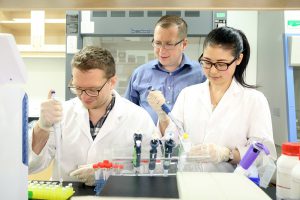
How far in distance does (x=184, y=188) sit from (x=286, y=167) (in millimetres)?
301

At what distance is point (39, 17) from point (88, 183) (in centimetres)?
257

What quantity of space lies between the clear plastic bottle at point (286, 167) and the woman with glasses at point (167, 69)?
3.74 feet

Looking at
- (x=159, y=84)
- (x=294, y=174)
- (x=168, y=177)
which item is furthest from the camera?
(x=159, y=84)

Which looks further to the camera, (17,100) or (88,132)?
(88,132)

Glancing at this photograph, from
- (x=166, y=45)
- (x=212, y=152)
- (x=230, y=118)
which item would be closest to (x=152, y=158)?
(x=212, y=152)

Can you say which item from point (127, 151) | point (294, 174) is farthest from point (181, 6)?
point (294, 174)

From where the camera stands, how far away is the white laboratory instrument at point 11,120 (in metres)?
0.69

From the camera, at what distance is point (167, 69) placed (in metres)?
2.16

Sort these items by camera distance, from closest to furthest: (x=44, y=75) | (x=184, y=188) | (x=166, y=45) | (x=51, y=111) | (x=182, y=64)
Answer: (x=184, y=188)
(x=51, y=111)
(x=166, y=45)
(x=182, y=64)
(x=44, y=75)

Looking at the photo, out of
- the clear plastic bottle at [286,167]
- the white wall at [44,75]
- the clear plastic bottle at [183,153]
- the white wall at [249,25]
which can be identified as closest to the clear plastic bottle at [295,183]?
the clear plastic bottle at [286,167]

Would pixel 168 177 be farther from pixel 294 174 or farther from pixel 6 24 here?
pixel 6 24

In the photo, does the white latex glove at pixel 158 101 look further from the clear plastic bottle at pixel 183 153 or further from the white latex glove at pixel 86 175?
the white latex glove at pixel 86 175

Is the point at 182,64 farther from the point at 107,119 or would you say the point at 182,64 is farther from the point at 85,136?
the point at 85,136

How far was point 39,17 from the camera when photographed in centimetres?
326
